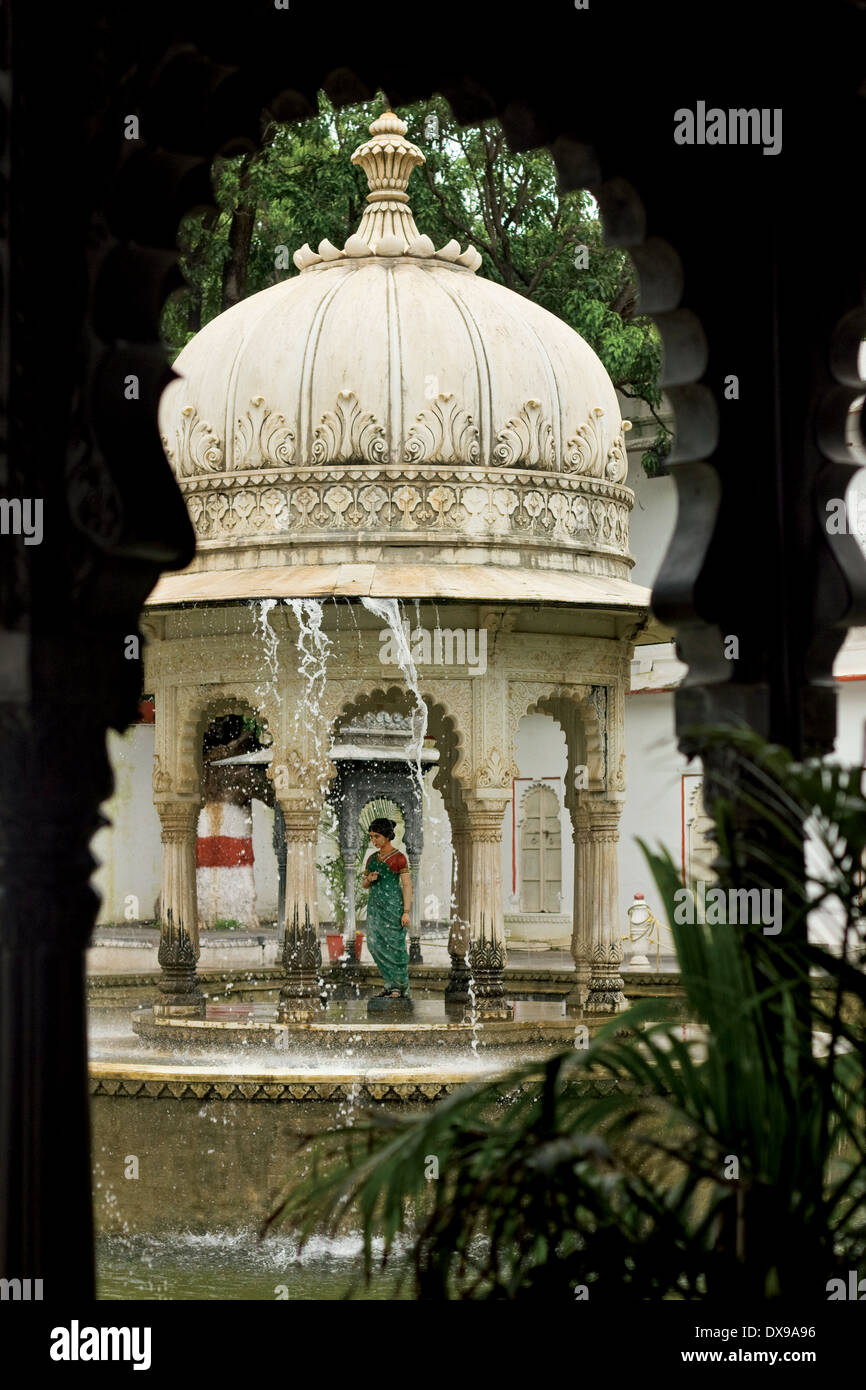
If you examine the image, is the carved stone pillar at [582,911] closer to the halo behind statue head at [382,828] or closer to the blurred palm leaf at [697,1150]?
the halo behind statue head at [382,828]

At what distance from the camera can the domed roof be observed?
36.5ft

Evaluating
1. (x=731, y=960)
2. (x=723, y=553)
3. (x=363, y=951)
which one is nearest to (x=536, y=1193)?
(x=731, y=960)

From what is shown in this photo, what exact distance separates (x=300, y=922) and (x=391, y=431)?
278cm

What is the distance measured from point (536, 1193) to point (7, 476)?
55.1 inches

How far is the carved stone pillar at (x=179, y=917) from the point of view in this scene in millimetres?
11414

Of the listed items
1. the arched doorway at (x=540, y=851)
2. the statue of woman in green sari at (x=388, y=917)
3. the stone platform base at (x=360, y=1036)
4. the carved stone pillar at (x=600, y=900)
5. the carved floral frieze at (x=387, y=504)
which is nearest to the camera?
the stone platform base at (x=360, y=1036)

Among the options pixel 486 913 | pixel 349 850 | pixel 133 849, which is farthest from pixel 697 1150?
pixel 133 849

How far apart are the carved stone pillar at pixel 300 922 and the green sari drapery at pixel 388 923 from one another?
988 mm

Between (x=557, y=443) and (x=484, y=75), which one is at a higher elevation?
(x=557, y=443)

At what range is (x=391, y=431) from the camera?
1114 cm

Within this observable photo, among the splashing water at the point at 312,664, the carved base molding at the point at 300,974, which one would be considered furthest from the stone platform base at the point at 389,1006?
the splashing water at the point at 312,664

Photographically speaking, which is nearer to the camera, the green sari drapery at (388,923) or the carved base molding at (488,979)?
the carved base molding at (488,979)
